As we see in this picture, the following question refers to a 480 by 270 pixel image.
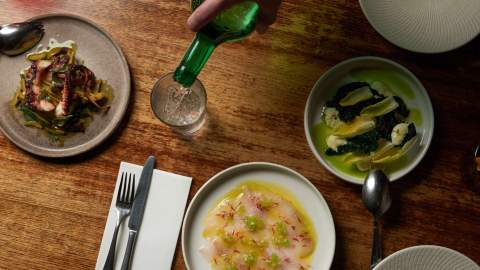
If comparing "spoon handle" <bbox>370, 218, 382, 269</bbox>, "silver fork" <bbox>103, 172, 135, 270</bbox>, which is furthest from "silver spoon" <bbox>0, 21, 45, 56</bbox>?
"spoon handle" <bbox>370, 218, 382, 269</bbox>

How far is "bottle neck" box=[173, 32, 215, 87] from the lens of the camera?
44.1 inches

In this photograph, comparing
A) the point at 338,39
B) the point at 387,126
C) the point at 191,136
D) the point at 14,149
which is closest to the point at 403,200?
the point at 387,126

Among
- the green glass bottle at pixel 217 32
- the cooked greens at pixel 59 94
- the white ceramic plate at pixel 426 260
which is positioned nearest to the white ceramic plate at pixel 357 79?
the white ceramic plate at pixel 426 260

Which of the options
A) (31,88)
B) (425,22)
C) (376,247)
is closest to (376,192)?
(376,247)

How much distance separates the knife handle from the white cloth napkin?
0.5 inches

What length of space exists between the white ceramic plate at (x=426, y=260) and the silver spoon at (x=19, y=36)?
1.11m

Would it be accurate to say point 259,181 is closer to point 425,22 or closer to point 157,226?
point 157,226

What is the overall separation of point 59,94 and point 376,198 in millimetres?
903

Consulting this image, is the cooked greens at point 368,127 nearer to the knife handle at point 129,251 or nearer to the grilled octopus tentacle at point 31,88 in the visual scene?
the knife handle at point 129,251

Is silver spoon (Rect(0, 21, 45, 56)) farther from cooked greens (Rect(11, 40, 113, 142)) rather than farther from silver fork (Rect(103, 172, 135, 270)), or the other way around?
silver fork (Rect(103, 172, 135, 270))

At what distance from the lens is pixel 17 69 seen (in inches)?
56.5

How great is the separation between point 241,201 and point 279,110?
28cm

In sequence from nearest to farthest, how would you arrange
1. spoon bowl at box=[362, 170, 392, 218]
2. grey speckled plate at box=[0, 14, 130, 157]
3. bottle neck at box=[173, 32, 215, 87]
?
1. bottle neck at box=[173, 32, 215, 87]
2. spoon bowl at box=[362, 170, 392, 218]
3. grey speckled plate at box=[0, 14, 130, 157]

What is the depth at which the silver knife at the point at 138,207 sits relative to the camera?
1354 mm
